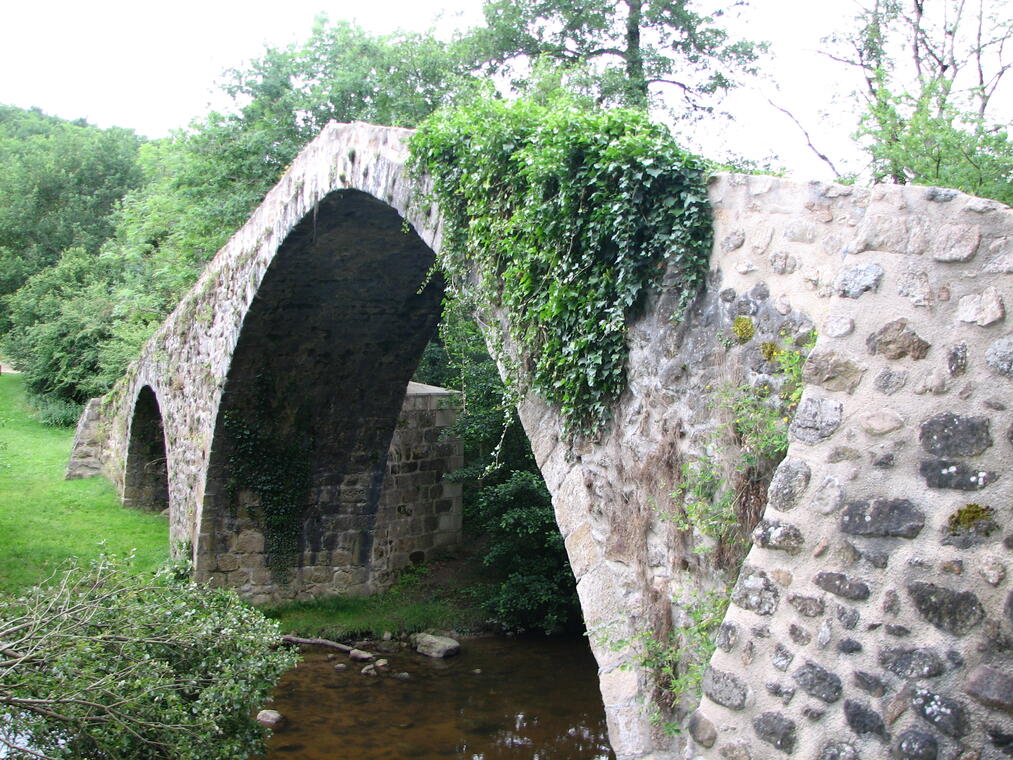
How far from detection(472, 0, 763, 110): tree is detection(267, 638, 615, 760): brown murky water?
816 centimetres

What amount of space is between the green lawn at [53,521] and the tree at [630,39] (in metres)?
8.37

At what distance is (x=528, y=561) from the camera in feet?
31.1

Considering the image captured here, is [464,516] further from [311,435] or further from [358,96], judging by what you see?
[358,96]

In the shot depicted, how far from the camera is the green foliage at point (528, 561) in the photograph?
9180 mm

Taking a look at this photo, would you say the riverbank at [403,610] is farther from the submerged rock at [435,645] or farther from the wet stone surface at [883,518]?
the wet stone surface at [883,518]

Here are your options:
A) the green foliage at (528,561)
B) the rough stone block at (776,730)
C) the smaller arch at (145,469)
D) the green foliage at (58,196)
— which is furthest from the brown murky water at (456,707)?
the green foliage at (58,196)

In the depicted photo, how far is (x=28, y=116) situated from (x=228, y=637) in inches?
1516

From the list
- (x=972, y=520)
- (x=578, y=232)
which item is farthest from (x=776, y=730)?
(x=578, y=232)

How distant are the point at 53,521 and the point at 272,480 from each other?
4.18 m

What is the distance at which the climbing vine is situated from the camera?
3.25m

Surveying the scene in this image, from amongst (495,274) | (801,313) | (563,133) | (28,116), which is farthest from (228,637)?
(28,116)

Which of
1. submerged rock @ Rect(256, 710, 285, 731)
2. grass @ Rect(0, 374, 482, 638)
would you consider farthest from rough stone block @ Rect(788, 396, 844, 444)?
grass @ Rect(0, 374, 482, 638)

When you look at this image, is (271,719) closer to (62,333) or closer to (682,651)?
(682,651)

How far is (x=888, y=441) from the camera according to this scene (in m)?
2.24
